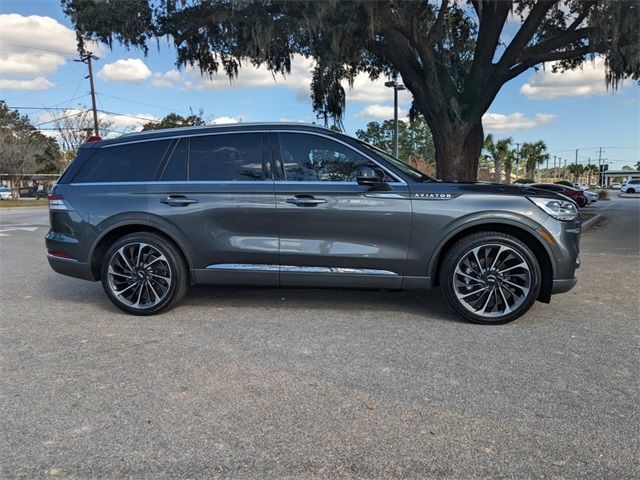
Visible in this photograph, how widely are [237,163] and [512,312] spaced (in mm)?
2998

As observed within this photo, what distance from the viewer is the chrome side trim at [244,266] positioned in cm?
490

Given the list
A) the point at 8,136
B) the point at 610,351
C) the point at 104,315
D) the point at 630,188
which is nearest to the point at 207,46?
the point at 104,315

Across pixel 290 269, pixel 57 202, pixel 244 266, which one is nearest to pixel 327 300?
pixel 290 269

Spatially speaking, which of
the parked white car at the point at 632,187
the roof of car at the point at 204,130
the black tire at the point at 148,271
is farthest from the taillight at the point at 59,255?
the parked white car at the point at 632,187

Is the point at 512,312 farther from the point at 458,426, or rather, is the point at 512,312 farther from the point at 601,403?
the point at 458,426

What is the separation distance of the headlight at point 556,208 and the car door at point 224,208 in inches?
98.0

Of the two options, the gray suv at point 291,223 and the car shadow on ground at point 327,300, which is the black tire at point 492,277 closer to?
the gray suv at point 291,223

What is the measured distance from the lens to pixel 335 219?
15.6 feet

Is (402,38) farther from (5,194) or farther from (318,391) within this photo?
(5,194)

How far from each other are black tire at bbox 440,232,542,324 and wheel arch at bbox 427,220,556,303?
8cm

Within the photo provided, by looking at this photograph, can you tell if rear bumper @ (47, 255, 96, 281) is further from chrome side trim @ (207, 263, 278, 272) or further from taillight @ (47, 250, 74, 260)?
chrome side trim @ (207, 263, 278, 272)

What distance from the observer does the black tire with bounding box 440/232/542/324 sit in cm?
461

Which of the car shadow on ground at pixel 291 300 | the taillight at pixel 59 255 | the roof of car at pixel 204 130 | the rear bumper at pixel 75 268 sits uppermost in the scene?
the roof of car at pixel 204 130

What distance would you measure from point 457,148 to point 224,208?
337 inches
